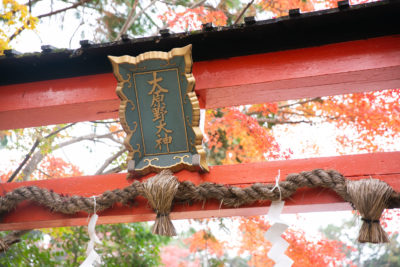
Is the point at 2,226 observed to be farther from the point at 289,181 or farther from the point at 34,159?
the point at 34,159

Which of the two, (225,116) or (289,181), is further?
(225,116)

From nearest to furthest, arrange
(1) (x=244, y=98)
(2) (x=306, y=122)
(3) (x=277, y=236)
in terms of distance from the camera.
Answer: (3) (x=277, y=236) → (1) (x=244, y=98) → (2) (x=306, y=122)

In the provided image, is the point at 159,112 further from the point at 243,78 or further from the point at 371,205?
the point at 371,205

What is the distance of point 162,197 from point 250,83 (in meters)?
0.97

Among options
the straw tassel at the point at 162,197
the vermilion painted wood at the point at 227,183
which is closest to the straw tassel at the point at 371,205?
the vermilion painted wood at the point at 227,183

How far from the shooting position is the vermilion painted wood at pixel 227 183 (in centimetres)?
263

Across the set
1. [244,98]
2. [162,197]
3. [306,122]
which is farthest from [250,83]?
[306,122]

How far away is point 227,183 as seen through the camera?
Result: 9.25ft

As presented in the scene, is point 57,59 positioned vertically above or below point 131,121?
above

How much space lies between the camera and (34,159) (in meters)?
6.08

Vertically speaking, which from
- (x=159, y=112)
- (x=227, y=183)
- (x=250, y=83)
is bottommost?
(x=227, y=183)

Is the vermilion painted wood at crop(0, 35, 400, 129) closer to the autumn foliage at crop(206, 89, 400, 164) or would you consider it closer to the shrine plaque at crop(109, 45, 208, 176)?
the shrine plaque at crop(109, 45, 208, 176)

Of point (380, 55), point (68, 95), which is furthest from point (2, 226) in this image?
point (380, 55)

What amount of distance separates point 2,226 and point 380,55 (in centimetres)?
290
